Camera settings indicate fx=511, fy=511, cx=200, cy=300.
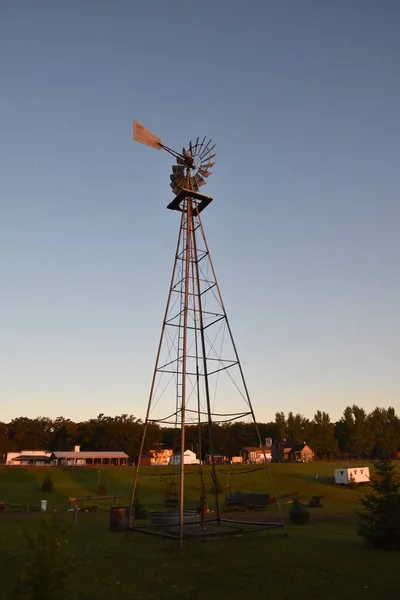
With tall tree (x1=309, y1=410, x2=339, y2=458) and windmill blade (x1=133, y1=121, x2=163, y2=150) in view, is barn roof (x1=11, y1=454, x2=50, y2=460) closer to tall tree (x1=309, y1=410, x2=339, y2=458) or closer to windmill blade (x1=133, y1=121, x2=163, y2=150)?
tall tree (x1=309, y1=410, x2=339, y2=458)

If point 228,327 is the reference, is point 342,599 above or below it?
below

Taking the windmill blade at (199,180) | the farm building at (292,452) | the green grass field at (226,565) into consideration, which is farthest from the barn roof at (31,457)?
the windmill blade at (199,180)

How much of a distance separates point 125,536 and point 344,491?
141 ft

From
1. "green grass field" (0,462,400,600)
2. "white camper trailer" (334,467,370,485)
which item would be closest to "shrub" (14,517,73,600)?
"green grass field" (0,462,400,600)

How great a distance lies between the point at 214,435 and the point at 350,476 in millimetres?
56292

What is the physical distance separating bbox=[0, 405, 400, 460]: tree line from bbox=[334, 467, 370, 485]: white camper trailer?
138 feet

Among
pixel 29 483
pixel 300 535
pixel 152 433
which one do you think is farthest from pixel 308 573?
pixel 152 433

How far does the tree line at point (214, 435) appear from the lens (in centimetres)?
11769

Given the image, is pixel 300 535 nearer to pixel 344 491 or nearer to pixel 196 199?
pixel 196 199

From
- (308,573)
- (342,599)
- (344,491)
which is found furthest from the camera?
(344,491)

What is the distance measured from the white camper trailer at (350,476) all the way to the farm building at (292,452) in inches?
2138

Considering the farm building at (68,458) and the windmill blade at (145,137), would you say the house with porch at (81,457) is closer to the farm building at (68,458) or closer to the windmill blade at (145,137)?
the farm building at (68,458)

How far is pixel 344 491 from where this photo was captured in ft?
194

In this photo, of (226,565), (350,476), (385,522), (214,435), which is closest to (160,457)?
(214,435)
